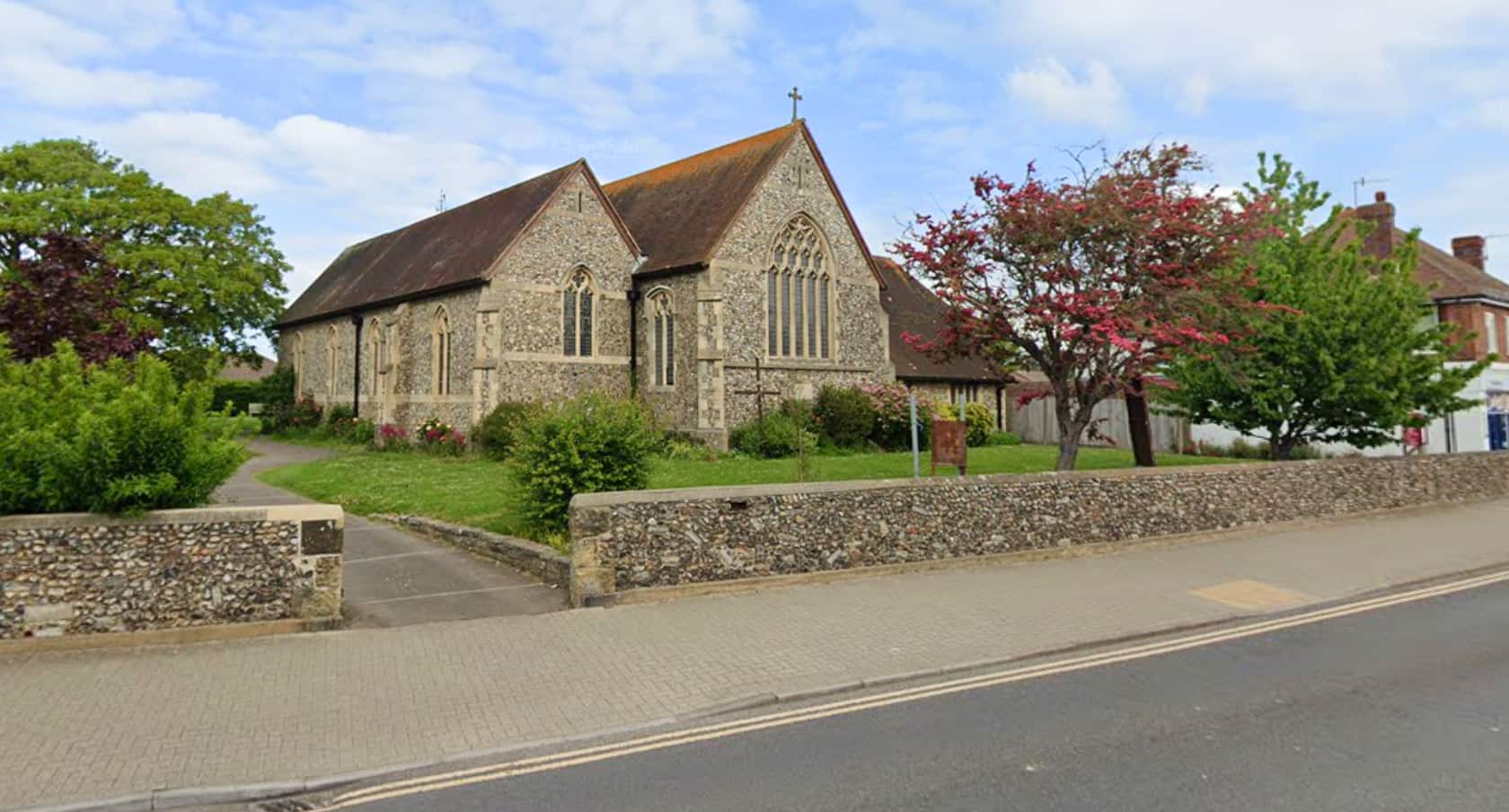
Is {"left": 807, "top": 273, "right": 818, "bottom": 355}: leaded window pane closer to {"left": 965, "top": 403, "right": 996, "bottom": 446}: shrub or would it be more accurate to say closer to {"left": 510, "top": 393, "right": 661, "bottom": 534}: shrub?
{"left": 965, "top": 403, "right": 996, "bottom": 446}: shrub

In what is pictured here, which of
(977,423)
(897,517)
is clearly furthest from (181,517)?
(977,423)

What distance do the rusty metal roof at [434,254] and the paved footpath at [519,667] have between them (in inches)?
685

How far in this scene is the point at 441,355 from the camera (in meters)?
25.5

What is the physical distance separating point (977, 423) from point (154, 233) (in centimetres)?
3302

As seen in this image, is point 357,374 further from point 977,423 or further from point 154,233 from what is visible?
point 977,423

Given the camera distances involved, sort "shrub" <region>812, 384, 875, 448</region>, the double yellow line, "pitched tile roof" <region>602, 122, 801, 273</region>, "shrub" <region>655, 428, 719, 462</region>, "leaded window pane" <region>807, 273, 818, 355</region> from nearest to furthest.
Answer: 1. the double yellow line
2. "shrub" <region>655, 428, 719, 462</region>
3. "shrub" <region>812, 384, 875, 448</region>
4. "pitched tile roof" <region>602, 122, 801, 273</region>
5. "leaded window pane" <region>807, 273, 818, 355</region>

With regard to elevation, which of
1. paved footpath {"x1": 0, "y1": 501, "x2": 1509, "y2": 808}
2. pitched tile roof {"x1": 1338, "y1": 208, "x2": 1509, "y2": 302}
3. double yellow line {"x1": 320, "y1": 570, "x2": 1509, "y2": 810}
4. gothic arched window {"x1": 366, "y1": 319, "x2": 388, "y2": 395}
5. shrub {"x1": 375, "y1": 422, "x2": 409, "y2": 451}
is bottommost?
double yellow line {"x1": 320, "y1": 570, "x2": 1509, "y2": 810}

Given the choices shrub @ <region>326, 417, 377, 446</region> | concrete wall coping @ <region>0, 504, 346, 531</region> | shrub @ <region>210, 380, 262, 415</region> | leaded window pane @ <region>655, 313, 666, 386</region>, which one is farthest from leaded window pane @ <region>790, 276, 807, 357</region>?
shrub @ <region>210, 380, 262, 415</region>

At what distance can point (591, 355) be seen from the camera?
25062 millimetres

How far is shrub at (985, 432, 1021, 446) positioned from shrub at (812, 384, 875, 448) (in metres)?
6.61

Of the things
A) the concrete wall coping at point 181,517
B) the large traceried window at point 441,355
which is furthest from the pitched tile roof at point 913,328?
the concrete wall coping at point 181,517

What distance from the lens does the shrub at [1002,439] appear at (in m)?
29.6

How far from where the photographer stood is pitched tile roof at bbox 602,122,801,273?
24906 millimetres

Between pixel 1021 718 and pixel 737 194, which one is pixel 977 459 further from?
pixel 1021 718
